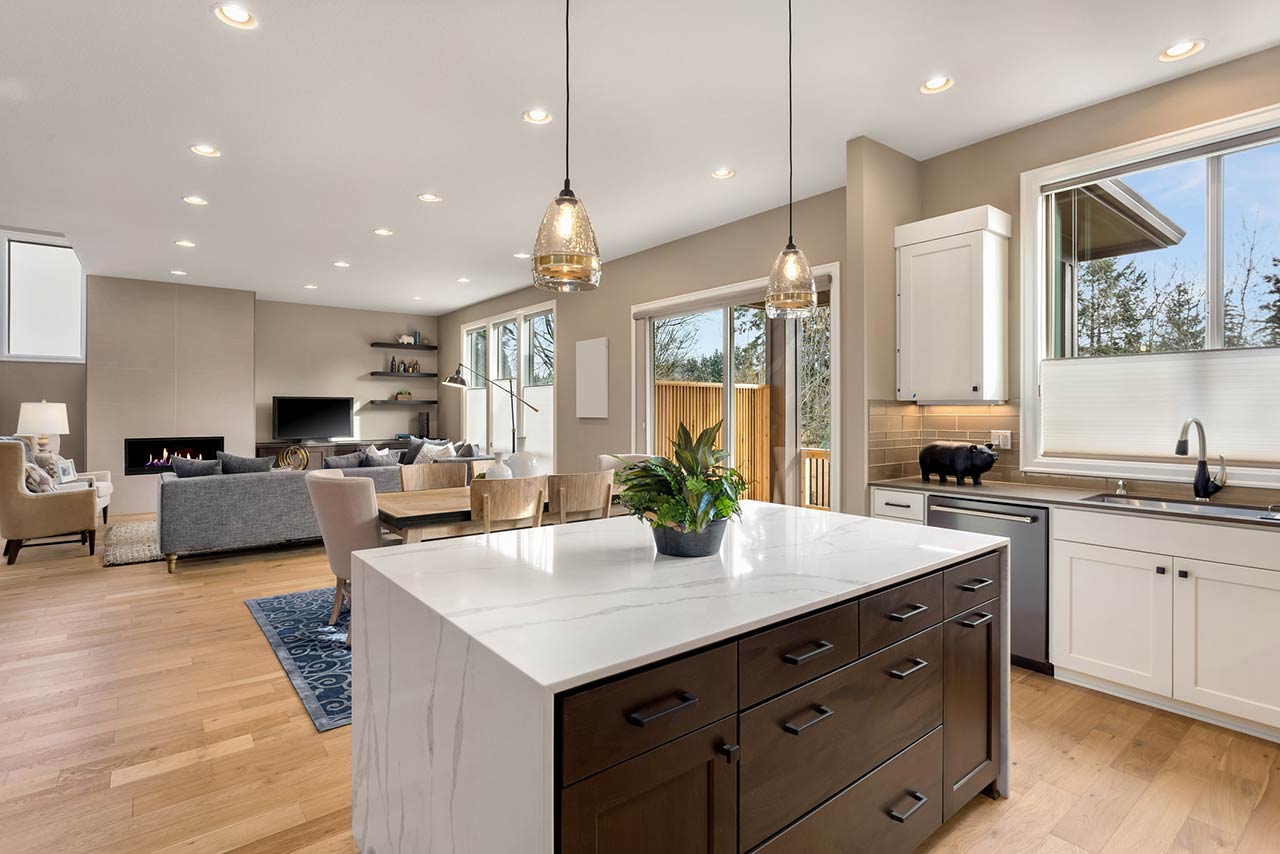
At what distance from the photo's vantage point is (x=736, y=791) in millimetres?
1212

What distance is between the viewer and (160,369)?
7676mm

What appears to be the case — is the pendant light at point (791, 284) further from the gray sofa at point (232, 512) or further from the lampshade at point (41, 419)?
the lampshade at point (41, 419)

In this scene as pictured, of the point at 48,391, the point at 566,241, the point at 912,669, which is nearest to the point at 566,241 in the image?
the point at 566,241

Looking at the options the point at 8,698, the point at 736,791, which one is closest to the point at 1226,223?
the point at 736,791

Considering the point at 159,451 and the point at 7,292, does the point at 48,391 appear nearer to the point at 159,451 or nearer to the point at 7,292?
the point at 7,292

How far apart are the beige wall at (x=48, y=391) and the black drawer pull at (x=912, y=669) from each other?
30.5 ft

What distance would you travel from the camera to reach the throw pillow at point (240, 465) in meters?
5.18

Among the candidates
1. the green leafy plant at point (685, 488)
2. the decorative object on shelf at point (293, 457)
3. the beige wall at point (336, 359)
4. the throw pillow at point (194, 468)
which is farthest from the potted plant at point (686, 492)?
the beige wall at point (336, 359)

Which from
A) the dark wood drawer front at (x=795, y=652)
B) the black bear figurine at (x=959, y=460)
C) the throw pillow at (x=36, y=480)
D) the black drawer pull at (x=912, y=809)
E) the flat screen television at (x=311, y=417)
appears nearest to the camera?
the dark wood drawer front at (x=795, y=652)

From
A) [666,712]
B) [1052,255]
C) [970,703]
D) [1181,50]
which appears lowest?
[970,703]

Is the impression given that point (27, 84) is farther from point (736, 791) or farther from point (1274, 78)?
point (1274, 78)

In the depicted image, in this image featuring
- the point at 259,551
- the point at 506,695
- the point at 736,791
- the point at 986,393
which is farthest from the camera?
the point at 259,551

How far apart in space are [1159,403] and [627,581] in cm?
300

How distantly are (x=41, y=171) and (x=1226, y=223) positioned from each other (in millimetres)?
6625
